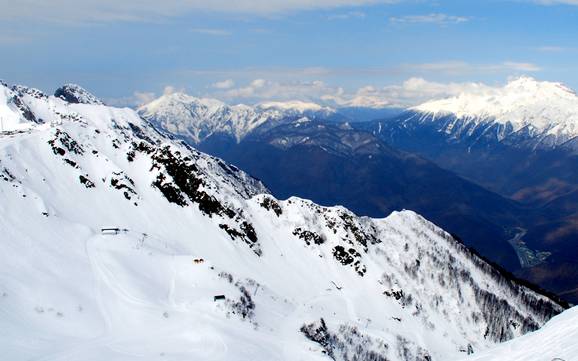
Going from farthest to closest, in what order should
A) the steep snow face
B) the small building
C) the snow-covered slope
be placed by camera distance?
the small building < the snow-covered slope < the steep snow face

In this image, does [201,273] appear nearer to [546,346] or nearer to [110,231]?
[110,231]

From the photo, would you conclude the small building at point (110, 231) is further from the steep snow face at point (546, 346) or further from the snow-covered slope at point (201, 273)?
the steep snow face at point (546, 346)

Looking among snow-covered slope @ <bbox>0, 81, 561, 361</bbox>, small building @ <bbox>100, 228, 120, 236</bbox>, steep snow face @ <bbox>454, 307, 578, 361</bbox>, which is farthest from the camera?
small building @ <bbox>100, 228, 120, 236</bbox>

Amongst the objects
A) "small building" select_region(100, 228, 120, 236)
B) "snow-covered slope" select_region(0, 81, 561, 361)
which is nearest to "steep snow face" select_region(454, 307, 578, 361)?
"snow-covered slope" select_region(0, 81, 561, 361)

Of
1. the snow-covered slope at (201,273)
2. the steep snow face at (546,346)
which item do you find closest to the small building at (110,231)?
the snow-covered slope at (201,273)

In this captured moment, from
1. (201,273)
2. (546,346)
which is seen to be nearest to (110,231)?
(201,273)

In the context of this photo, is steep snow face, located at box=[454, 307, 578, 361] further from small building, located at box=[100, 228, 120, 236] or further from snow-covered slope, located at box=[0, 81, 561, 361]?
small building, located at box=[100, 228, 120, 236]

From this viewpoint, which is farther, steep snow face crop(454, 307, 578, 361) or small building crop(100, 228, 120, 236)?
small building crop(100, 228, 120, 236)
